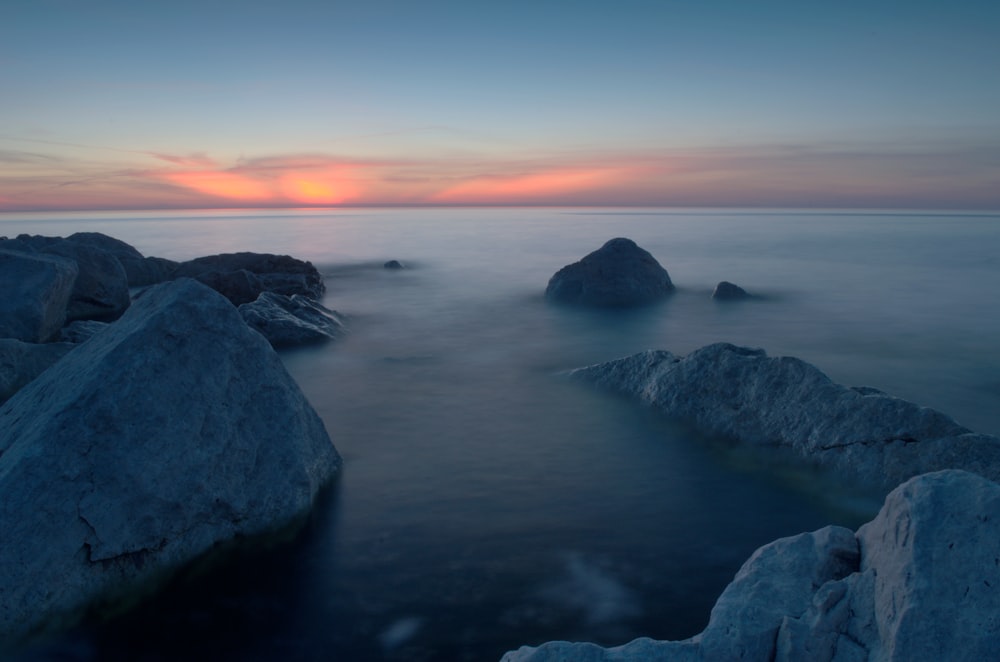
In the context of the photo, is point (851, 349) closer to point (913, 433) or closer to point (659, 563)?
point (913, 433)

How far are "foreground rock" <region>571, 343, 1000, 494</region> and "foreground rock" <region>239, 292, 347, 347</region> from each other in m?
8.58

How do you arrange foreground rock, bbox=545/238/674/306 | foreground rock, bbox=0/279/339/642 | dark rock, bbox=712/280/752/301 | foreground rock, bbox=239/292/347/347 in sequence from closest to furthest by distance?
foreground rock, bbox=0/279/339/642
foreground rock, bbox=239/292/347/347
foreground rock, bbox=545/238/674/306
dark rock, bbox=712/280/752/301

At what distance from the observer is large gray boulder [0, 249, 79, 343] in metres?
13.1

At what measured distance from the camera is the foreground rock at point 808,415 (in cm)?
752

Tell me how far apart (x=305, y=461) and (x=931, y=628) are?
6.02 metres

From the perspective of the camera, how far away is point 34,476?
5.52 metres

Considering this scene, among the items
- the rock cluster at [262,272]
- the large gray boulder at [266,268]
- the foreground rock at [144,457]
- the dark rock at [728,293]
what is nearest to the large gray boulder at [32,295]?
the rock cluster at [262,272]

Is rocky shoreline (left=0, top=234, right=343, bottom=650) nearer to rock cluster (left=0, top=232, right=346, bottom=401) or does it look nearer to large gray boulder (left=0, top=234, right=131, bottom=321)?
rock cluster (left=0, top=232, right=346, bottom=401)

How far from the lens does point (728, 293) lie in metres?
23.8

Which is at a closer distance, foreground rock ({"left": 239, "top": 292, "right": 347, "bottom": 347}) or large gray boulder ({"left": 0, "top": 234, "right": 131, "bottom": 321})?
foreground rock ({"left": 239, "top": 292, "right": 347, "bottom": 347})

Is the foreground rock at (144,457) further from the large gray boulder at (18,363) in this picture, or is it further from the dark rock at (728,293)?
the dark rock at (728,293)

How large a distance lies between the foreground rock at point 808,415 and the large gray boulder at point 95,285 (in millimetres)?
15933

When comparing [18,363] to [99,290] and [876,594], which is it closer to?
[99,290]

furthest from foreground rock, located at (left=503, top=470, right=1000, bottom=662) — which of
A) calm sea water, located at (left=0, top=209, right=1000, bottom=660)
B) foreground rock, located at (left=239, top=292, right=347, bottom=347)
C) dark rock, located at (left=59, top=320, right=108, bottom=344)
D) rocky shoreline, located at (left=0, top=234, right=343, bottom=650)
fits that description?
dark rock, located at (left=59, top=320, right=108, bottom=344)
